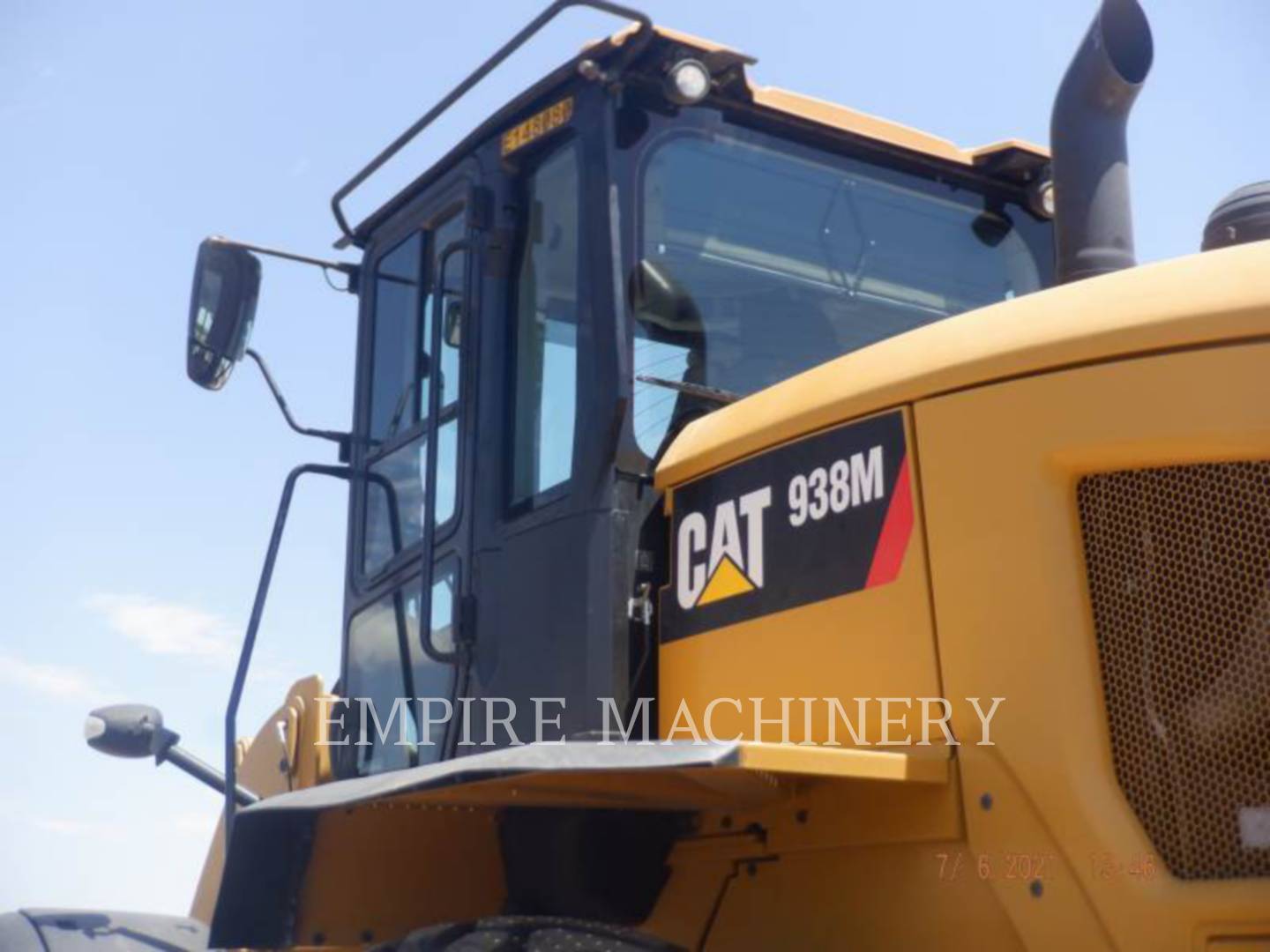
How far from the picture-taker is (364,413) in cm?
455

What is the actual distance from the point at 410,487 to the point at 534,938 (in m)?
1.75

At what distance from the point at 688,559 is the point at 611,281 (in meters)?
0.61

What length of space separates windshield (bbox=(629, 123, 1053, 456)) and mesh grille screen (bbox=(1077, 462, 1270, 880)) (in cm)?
113

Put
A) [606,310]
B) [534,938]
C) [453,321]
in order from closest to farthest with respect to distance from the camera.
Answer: [534,938], [606,310], [453,321]

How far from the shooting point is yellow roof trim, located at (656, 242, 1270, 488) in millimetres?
2631

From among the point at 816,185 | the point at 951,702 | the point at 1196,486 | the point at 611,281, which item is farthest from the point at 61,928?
the point at 1196,486

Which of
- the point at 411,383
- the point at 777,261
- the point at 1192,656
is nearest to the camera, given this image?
the point at 1192,656

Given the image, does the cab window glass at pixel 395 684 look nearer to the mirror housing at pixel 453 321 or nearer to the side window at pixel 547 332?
the side window at pixel 547 332

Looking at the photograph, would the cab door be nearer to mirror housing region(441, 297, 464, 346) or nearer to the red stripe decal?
mirror housing region(441, 297, 464, 346)

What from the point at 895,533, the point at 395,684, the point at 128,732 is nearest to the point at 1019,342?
the point at 895,533

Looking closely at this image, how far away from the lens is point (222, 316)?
4.24 m

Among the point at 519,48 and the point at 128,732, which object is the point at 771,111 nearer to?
the point at 519,48

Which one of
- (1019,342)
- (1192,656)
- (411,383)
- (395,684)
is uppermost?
(411,383)

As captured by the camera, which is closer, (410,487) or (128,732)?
(410,487)
